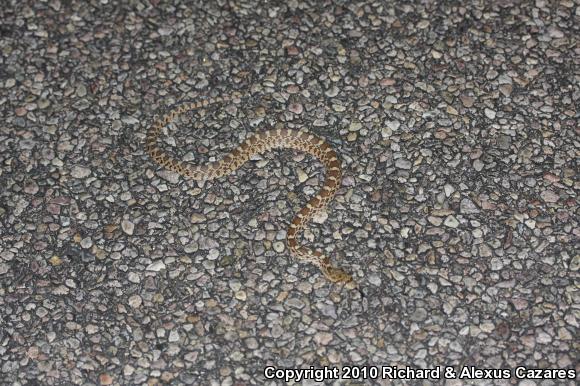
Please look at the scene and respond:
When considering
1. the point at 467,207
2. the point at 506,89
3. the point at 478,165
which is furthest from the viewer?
the point at 506,89

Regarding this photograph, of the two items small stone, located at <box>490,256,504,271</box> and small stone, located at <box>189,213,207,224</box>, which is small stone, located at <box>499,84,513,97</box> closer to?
small stone, located at <box>490,256,504,271</box>

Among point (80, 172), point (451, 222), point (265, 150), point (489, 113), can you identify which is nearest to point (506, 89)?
point (489, 113)

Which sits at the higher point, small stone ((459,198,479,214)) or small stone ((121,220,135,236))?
small stone ((459,198,479,214))

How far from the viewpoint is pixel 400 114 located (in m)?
10.0

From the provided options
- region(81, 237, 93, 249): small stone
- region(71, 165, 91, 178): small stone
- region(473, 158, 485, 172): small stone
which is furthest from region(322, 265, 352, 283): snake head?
region(71, 165, 91, 178): small stone

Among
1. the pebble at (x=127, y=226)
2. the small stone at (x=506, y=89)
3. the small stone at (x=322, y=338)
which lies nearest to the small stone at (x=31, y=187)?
the pebble at (x=127, y=226)

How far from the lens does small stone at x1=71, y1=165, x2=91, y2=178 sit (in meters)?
9.63

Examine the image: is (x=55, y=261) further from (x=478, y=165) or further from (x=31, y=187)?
(x=478, y=165)

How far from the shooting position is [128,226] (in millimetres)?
9055

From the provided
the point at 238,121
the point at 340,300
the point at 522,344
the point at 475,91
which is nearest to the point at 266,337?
the point at 340,300

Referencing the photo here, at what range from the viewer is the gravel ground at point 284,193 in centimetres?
789

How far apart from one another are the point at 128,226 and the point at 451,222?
3.59 metres

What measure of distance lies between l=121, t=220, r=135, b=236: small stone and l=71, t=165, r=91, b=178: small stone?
948mm

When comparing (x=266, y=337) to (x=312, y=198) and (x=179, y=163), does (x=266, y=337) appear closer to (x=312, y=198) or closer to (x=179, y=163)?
(x=312, y=198)
